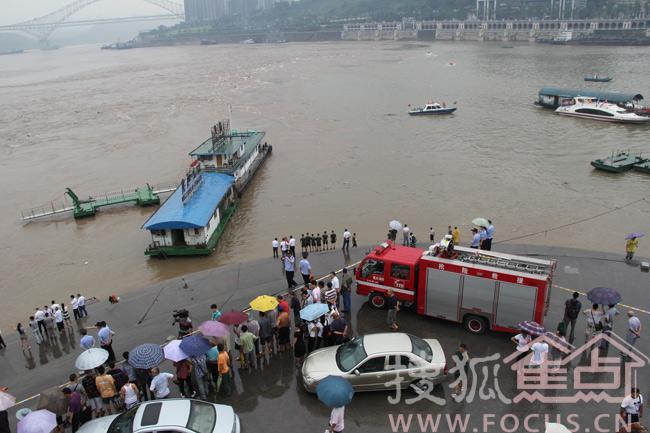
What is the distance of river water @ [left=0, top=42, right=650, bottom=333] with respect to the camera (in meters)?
26.5

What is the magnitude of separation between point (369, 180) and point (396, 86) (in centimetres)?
4996

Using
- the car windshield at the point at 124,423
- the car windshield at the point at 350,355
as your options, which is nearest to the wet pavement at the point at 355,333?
the car windshield at the point at 350,355

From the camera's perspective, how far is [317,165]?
41.1 metres

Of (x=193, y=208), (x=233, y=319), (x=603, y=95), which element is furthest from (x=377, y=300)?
(x=603, y=95)

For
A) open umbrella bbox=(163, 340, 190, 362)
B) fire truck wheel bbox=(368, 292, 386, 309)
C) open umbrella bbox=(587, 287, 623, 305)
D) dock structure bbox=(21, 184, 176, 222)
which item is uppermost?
open umbrella bbox=(587, 287, 623, 305)

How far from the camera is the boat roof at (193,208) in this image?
24.7 metres

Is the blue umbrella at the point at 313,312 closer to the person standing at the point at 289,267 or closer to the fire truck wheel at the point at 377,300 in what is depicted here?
the fire truck wheel at the point at 377,300

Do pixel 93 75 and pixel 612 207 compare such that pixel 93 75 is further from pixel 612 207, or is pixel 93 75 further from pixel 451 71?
pixel 612 207

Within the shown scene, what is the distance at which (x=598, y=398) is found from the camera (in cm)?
1147

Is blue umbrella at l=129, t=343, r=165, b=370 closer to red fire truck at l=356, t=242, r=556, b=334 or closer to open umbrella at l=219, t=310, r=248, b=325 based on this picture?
open umbrella at l=219, t=310, r=248, b=325

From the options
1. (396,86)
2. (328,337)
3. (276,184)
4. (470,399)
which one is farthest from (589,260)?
(396,86)

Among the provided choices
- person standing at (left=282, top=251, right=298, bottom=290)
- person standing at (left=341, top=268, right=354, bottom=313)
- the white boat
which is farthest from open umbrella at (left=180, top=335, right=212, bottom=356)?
the white boat

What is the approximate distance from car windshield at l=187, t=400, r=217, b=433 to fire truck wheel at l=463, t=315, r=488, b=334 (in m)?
7.42

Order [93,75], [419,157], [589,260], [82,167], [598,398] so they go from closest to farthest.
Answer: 1. [598,398]
2. [589,260]
3. [419,157]
4. [82,167]
5. [93,75]
